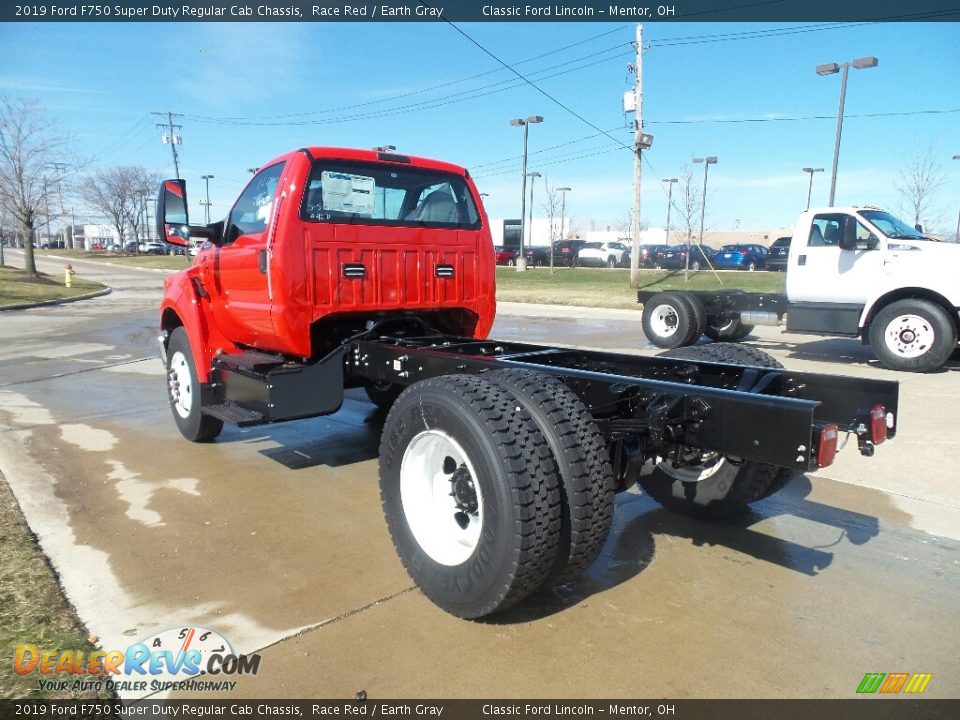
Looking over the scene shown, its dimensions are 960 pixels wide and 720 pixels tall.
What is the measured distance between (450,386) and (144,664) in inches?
63.3

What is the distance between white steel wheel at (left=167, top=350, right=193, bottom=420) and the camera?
229 inches

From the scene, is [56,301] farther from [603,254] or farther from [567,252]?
[603,254]

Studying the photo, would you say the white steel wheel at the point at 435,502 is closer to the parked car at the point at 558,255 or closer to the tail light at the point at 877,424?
the tail light at the point at 877,424

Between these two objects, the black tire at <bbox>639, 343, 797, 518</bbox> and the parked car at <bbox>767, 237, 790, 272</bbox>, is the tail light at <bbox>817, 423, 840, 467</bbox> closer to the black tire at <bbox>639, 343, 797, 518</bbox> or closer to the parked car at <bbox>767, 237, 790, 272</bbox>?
the black tire at <bbox>639, 343, 797, 518</bbox>

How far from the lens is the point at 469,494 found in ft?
9.96

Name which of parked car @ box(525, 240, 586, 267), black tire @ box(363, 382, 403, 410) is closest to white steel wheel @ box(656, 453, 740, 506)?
black tire @ box(363, 382, 403, 410)

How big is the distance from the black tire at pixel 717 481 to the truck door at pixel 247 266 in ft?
8.66

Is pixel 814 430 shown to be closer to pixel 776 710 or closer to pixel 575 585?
pixel 776 710

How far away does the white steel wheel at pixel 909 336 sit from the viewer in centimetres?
907

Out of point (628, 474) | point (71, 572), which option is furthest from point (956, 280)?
point (71, 572)

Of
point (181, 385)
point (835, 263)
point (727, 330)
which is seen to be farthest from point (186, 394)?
point (727, 330)

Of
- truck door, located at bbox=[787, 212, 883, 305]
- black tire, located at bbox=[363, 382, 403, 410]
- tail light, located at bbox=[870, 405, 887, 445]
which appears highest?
truck door, located at bbox=[787, 212, 883, 305]

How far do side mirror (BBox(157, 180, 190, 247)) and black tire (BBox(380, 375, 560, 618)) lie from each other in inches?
110

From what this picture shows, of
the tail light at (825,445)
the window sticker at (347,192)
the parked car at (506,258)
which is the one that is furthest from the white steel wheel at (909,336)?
the parked car at (506,258)
